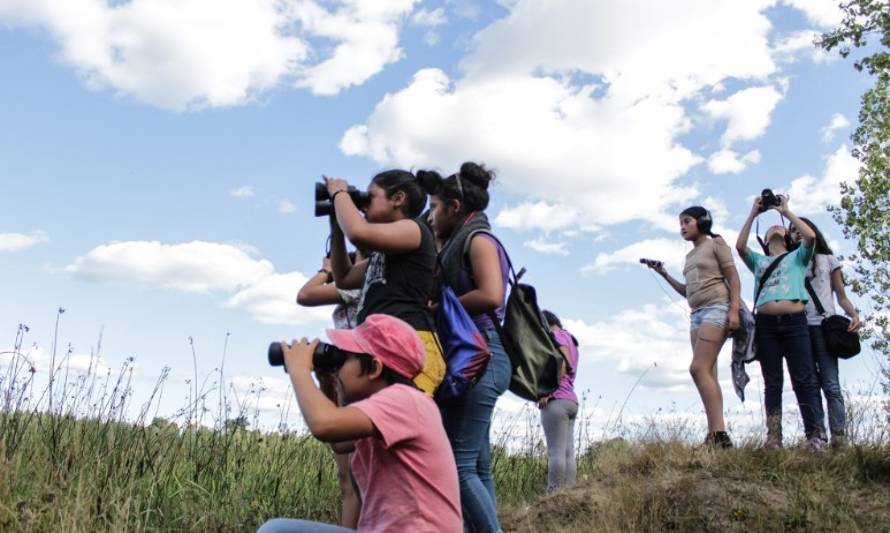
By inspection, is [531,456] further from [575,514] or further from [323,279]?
[323,279]

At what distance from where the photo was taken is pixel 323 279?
A: 4.50m

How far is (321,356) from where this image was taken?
2848mm

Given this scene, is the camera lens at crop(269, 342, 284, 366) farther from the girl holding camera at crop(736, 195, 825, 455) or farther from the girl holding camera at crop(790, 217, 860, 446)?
the girl holding camera at crop(790, 217, 860, 446)

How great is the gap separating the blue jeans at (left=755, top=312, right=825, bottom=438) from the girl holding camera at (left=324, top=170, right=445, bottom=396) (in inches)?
153

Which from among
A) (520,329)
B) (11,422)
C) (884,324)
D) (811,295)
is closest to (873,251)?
(884,324)

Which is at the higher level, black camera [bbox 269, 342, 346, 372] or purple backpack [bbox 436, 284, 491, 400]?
purple backpack [bbox 436, 284, 491, 400]

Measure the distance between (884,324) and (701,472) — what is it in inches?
497

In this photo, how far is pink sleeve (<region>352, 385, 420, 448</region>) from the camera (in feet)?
8.63

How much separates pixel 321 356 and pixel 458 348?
0.99 m

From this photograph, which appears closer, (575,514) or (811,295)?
(575,514)

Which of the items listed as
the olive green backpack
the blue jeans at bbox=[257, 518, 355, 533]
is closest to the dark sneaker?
the olive green backpack

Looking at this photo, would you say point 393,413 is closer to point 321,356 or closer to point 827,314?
point 321,356

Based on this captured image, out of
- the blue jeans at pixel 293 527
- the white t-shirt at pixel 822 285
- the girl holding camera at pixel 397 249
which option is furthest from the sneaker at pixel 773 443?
the blue jeans at pixel 293 527

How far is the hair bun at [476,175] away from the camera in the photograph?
430cm
